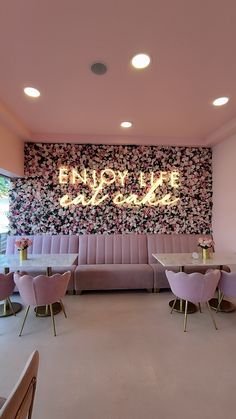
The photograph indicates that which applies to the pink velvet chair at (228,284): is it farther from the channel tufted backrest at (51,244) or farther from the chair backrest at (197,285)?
the channel tufted backrest at (51,244)

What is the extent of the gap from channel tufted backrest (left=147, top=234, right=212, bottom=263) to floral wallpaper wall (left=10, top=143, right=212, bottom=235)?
8.2 inches

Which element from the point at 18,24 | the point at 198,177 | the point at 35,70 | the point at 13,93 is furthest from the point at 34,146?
the point at 198,177

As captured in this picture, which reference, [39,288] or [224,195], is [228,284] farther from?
[39,288]

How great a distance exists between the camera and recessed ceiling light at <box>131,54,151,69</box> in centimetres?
204

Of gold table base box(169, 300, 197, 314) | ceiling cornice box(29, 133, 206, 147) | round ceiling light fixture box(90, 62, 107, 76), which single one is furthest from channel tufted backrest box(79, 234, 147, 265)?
round ceiling light fixture box(90, 62, 107, 76)

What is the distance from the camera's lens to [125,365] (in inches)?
80.6

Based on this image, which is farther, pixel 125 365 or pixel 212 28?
pixel 125 365

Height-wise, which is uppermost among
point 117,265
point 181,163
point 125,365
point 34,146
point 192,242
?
point 34,146

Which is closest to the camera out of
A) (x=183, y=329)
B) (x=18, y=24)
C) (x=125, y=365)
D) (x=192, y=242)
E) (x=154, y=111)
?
(x=18, y=24)

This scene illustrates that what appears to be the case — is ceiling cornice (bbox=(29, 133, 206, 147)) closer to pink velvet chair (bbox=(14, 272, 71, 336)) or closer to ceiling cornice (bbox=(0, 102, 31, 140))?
ceiling cornice (bbox=(0, 102, 31, 140))

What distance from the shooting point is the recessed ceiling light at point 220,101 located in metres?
2.81

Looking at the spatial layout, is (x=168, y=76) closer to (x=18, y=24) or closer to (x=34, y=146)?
(x=18, y=24)

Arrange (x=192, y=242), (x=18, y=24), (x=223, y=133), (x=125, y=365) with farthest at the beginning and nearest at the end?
(x=192, y=242), (x=223, y=133), (x=125, y=365), (x=18, y=24)

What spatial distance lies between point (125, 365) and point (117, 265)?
189cm
